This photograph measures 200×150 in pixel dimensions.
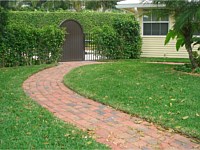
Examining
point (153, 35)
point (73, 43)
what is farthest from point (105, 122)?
point (153, 35)

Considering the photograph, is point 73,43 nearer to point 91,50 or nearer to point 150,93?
point 91,50

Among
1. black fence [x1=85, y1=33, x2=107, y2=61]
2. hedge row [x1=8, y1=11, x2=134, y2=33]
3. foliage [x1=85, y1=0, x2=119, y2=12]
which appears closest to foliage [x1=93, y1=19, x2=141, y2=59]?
black fence [x1=85, y1=33, x2=107, y2=61]

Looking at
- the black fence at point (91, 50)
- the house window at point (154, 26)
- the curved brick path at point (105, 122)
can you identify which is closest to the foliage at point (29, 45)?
the black fence at point (91, 50)

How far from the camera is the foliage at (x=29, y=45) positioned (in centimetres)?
1077

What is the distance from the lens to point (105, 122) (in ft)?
15.5

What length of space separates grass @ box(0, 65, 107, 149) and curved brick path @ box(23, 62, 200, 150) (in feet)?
0.71

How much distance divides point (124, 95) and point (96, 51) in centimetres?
757

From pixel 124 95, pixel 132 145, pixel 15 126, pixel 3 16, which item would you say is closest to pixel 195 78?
pixel 124 95

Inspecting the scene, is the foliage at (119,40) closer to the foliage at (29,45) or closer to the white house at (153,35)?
the white house at (153,35)

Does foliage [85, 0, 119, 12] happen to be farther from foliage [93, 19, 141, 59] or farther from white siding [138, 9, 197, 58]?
foliage [93, 19, 141, 59]

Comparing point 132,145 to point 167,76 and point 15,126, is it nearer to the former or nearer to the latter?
point 15,126

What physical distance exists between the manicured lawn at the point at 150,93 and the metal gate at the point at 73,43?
162 inches

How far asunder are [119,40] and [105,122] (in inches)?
363

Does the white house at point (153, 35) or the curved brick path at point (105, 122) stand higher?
the white house at point (153, 35)
